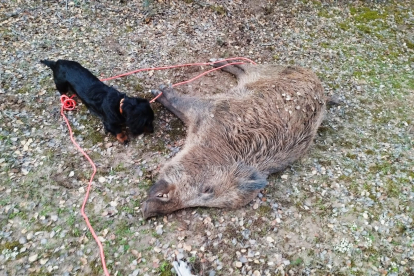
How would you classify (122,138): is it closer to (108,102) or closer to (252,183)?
(108,102)

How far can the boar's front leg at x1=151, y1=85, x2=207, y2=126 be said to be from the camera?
4.41m

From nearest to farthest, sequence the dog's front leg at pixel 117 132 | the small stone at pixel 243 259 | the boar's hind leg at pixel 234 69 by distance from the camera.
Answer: the small stone at pixel 243 259 → the dog's front leg at pixel 117 132 → the boar's hind leg at pixel 234 69

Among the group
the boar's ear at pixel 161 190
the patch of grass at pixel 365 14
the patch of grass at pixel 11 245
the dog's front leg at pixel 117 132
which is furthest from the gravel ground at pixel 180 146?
the patch of grass at pixel 365 14

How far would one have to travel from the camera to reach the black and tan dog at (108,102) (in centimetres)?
392

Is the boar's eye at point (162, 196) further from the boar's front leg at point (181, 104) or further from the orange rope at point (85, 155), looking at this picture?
the boar's front leg at point (181, 104)

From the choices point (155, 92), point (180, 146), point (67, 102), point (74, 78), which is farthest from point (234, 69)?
point (67, 102)

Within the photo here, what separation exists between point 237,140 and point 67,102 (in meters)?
2.40

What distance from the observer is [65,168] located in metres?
3.92

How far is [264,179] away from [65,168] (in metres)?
2.36

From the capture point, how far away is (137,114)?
12.9 feet

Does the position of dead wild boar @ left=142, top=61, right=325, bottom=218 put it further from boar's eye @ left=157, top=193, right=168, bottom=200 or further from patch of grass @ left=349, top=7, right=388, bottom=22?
patch of grass @ left=349, top=7, right=388, bottom=22

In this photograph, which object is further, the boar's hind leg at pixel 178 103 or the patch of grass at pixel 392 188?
the boar's hind leg at pixel 178 103

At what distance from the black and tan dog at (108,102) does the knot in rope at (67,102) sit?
168mm

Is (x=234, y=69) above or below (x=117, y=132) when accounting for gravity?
above
